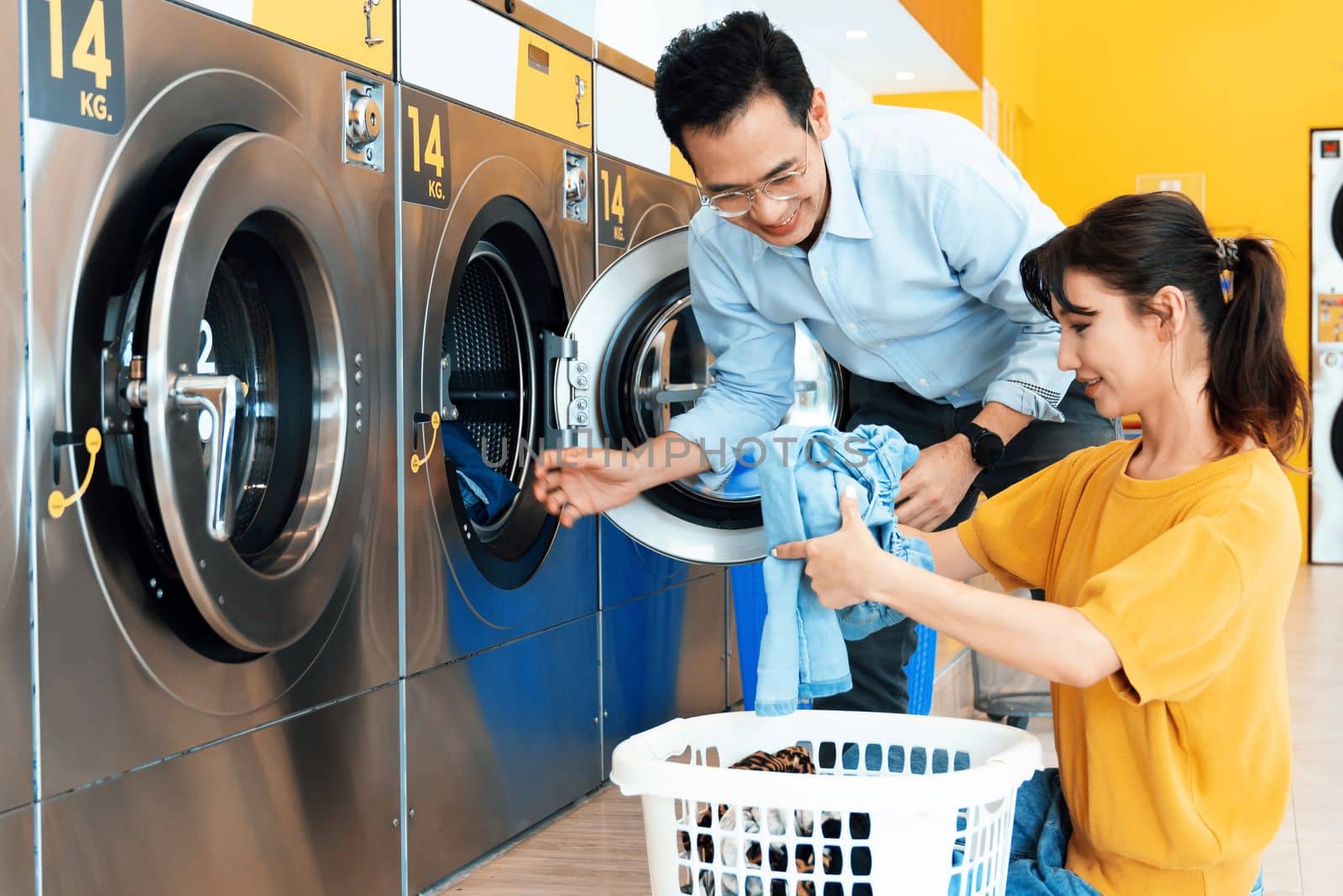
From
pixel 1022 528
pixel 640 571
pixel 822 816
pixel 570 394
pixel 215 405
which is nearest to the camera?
pixel 822 816

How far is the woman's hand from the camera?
1.25 metres

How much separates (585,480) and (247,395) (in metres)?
0.48

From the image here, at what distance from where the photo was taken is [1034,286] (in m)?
1.57

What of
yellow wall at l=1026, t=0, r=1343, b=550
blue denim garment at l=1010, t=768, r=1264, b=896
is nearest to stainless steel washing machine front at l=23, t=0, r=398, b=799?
blue denim garment at l=1010, t=768, r=1264, b=896

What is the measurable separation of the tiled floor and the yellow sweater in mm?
932

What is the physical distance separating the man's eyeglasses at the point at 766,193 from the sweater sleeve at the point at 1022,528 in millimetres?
478

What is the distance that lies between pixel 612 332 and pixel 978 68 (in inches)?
125

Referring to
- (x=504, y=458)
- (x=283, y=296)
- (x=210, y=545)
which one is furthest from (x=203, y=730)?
(x=504, y=458)

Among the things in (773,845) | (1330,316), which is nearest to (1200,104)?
(1330,316)

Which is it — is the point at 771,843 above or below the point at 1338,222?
Result: below

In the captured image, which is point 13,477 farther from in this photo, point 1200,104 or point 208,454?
point 1200,104

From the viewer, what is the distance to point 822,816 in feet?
3.82

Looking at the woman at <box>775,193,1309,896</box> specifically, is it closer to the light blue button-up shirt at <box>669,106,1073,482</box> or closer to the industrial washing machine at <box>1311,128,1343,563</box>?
the light blue button-up shirt at <box>669,106,1073,482</box>

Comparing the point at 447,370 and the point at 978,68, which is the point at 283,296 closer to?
the point at 447,370
